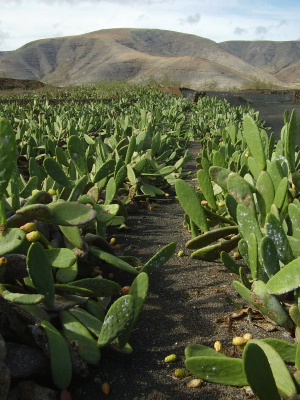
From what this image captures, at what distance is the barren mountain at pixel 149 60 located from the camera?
49594 mm

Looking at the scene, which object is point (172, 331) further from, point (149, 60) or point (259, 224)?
point (149, 60)

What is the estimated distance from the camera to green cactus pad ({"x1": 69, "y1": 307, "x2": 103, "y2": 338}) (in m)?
1.23

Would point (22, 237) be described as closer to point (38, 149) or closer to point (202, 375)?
point (202, 375)

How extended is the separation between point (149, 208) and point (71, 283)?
1.36 meters

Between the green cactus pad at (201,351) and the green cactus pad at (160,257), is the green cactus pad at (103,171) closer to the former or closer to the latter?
the green cactus pad at (160,257)

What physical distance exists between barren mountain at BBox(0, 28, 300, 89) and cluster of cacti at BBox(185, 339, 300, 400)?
3488 centimetres

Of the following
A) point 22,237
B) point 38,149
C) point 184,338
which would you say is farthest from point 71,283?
point 38,149

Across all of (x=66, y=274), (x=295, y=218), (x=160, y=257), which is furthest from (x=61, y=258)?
(x=295, y=218)

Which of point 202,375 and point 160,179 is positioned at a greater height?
point 160,179

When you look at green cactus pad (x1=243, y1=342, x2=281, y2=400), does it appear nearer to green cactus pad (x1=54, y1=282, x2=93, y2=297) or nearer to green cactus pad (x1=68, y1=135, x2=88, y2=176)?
green cactus pad (x1=54, y1=282, x2=93, y2=297)

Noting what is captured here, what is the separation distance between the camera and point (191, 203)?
172cm

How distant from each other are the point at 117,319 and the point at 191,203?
0.70 m

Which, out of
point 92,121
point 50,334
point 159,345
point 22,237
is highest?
point 92,121

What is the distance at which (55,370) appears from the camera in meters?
1.05
